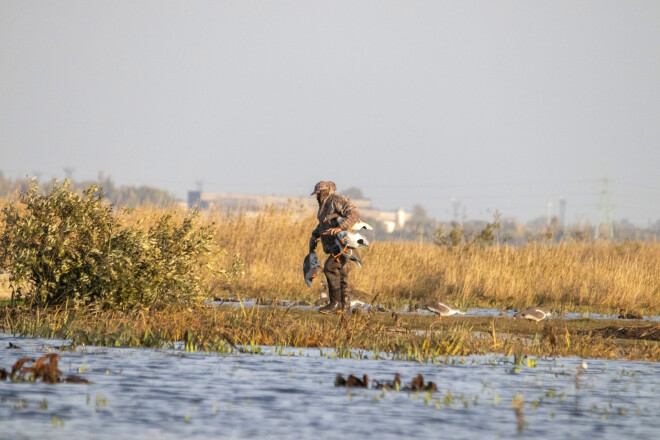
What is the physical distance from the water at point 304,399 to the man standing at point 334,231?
4.52 metres

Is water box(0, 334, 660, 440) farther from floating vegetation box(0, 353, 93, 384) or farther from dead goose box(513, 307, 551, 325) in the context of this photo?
dead goose box(513, 307, 551, 325)

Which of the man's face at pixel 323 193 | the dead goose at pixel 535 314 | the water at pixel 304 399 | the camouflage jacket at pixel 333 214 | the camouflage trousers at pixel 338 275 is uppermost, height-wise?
the man's face at pixel 323 193

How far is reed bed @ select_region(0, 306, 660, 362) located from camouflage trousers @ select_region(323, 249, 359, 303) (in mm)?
1987

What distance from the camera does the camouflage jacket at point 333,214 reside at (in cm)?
1602

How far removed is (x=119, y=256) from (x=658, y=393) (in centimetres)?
739

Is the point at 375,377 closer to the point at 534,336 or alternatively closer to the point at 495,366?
the point at 495,366

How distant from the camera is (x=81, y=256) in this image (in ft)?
46.7

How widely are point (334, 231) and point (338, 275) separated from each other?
96 centimetres

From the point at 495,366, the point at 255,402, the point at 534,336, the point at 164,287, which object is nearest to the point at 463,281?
the point at 534,336

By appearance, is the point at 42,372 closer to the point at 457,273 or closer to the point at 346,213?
the point at 346,213

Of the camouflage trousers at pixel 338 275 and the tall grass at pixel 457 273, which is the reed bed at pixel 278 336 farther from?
the tall grass at pixel 457 273

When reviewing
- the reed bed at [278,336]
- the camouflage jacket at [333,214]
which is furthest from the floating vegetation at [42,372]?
the camouflage jacket at [333,214]

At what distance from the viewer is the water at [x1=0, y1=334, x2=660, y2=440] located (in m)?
7.53

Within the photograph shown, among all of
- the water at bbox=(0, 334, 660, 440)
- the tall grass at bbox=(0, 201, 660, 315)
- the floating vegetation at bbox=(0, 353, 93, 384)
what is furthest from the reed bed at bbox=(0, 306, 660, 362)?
the tall grass at bbox=(0, 201, 660, 315)
